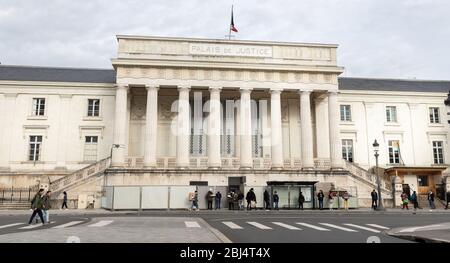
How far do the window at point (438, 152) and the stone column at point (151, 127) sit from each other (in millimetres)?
32017

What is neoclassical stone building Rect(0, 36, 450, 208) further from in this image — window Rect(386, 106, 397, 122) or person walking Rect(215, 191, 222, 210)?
person walking Rect(215, 191, 222, 210)

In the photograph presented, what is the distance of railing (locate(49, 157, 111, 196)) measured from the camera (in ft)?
118

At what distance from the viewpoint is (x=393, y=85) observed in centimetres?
5194

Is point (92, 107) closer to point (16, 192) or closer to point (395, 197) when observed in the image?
point (16, 192)

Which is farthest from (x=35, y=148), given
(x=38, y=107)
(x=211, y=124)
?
(x=211, y=124)

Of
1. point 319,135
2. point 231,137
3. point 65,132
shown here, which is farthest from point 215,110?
point 65,132

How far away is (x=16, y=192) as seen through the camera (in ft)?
130

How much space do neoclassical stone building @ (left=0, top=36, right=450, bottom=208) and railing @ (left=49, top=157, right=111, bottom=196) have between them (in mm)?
110

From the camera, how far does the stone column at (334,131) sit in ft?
135

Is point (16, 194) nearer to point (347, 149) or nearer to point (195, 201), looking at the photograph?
point (195, 201)

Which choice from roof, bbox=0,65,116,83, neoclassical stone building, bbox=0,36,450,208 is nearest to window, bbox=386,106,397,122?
neoclassical stone building, bbox=0,36,450,208

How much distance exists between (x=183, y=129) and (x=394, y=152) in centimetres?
2467
